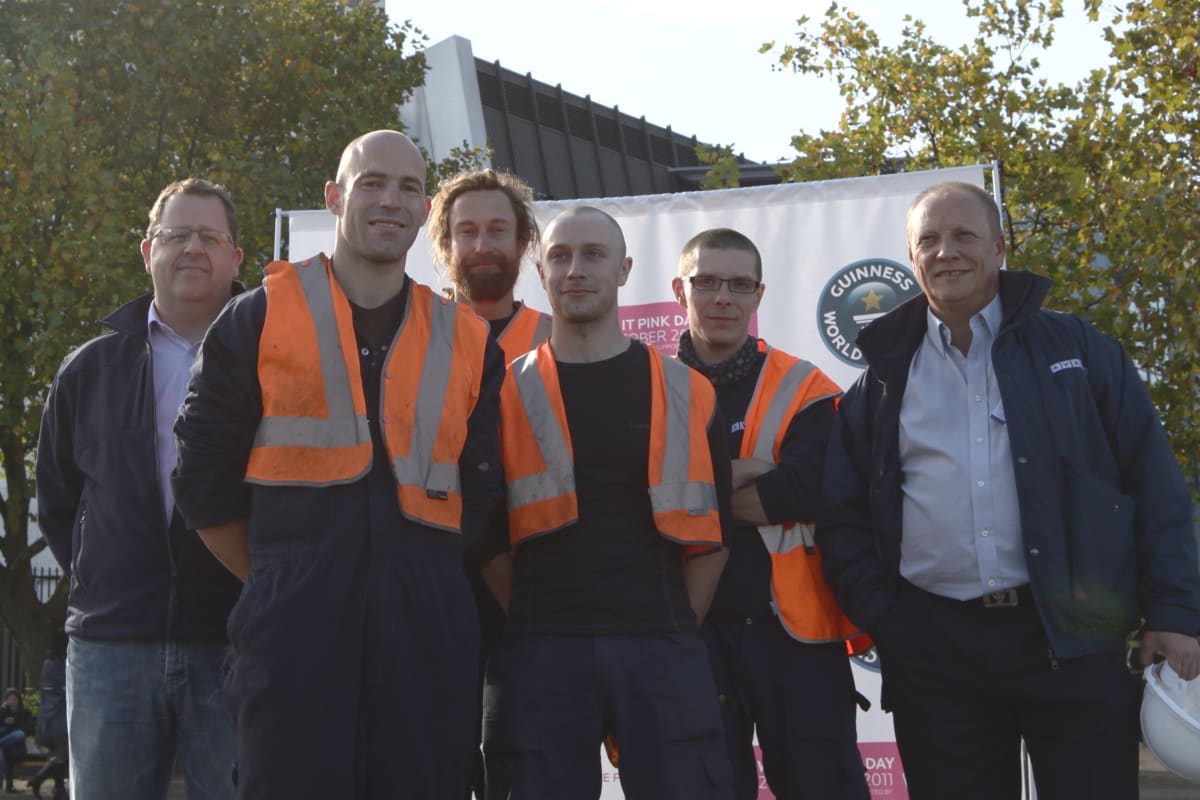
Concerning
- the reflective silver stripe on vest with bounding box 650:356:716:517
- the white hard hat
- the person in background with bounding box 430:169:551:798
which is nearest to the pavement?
the person in background with bounding box 430:169:551:798

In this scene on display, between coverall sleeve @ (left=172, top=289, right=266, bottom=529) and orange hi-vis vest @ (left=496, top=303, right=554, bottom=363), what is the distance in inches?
45.5

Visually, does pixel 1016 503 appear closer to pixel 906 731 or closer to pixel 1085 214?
pixel 906 731

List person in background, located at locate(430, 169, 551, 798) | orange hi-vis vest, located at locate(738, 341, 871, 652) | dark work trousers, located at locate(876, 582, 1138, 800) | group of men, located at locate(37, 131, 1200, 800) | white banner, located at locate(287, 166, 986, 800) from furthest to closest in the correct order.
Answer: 1. white banner, located at locate(287, 166, 986, 800)
2. person in background, located at locate(430, 169, 551, 798)
3. orange hi-vis vest, located at locate(738, 341, 871, 652)
4. dark work trousers, located at locate(876, 582, 1138, 800)
5. group of men, located at locate(37, 131, 1200, 800)

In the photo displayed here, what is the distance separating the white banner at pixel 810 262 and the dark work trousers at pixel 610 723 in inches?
96.0

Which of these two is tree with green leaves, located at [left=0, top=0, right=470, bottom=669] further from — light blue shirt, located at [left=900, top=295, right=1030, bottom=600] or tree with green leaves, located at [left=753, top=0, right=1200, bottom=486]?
light blue shirt, located at [left=900, top=295, right=1030, bottom=600]

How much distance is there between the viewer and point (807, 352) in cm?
577

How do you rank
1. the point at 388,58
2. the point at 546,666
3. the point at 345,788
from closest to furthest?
the point at 345,788, the point at 546,666, the point at 388,58

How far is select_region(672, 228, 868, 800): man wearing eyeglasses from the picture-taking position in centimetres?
367

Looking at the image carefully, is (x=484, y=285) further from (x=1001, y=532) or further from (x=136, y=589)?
(x=1001, y=532)

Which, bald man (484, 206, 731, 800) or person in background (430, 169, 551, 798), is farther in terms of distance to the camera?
person in background (430, 169, 551, 798)

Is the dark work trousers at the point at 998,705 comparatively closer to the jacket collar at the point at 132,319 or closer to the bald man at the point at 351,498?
the bald man at the point at 351,498

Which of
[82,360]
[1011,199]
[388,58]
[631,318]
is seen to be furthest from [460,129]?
[82,360]

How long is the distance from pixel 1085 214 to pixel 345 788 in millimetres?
9318

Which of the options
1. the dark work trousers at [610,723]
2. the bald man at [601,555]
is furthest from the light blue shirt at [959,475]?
the dark work trousers at [610,723]
